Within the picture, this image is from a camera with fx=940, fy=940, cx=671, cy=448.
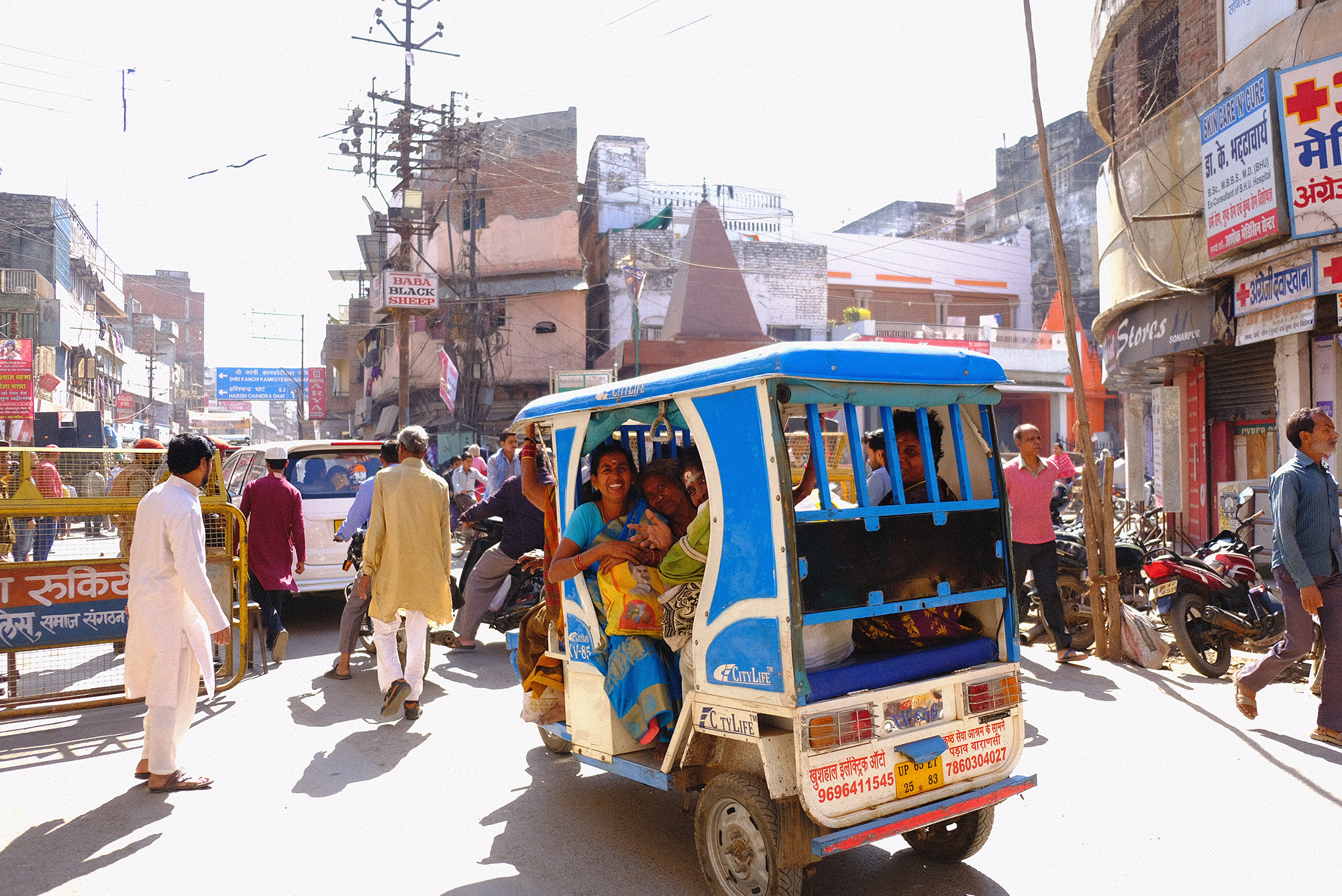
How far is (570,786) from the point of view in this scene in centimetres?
485

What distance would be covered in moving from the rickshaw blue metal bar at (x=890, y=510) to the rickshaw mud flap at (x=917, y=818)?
3.45 ft

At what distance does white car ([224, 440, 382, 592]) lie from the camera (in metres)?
9.12

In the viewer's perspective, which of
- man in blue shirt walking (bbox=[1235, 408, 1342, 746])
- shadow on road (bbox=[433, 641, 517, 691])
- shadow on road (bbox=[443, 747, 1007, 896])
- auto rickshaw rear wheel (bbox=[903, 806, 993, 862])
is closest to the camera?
shadow on road (bbox=[443, 747, 1007, 896])

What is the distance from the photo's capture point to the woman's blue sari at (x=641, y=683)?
3971 millimetres

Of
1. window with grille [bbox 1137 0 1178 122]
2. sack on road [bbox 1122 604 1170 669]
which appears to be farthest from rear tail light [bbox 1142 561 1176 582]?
window with grille [bbox 1137 0 1178 122]

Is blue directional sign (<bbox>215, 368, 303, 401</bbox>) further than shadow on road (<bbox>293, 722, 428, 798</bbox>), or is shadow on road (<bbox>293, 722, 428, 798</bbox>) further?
blue directional sign (<bbox>215, 368, 303, 401</bbox>)

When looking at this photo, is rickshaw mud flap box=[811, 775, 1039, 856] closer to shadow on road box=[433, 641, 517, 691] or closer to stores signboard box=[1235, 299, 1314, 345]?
shadow on road box=[433, 641, 517, 691]

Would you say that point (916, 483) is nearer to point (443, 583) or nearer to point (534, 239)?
point (443, 583)

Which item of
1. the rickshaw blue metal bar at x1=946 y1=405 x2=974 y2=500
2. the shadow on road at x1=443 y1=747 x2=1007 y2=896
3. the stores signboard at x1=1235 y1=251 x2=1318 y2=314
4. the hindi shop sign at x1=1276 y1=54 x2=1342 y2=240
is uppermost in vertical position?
the hindi shop sign at x1=1276 y1=54 x2=1342 y2=240

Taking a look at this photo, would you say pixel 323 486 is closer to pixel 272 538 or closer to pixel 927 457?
pixel 272 538

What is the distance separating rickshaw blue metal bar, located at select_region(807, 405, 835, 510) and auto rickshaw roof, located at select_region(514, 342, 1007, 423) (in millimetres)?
134

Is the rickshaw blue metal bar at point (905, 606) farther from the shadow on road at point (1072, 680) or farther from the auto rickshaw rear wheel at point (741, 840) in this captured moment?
the shadow on road at point (1072, 680)

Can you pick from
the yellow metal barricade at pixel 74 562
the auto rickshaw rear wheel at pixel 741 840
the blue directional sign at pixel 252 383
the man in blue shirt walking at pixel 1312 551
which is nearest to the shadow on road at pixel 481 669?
the yellow metal barricade at pixel 74 562

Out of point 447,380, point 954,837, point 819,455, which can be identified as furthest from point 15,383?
point 954,837
